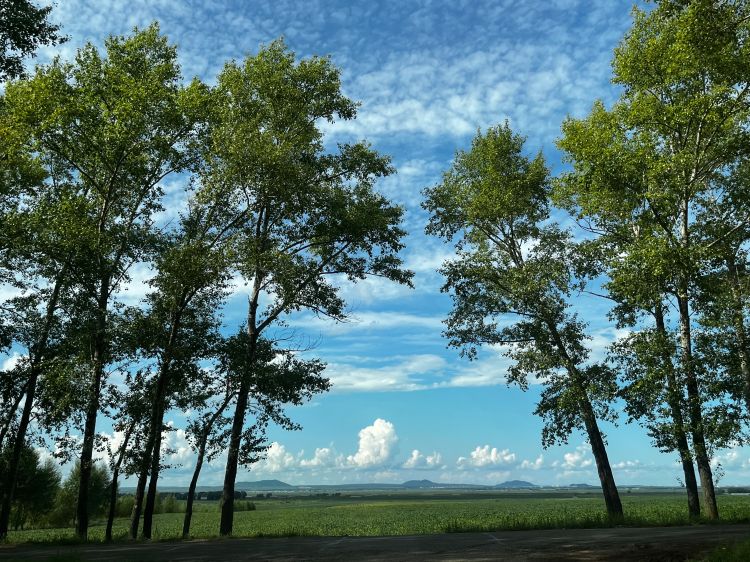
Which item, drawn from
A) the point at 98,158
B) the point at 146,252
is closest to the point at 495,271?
the point at 146,252

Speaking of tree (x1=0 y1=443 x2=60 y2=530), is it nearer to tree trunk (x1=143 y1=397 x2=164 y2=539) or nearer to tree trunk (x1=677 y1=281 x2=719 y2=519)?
tree trunk (x1=143 y1=397 x2=164 y2=539)

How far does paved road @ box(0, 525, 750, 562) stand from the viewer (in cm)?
1220

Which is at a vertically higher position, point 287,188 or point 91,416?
point 287,188

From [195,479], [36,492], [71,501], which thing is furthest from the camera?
[71,501]

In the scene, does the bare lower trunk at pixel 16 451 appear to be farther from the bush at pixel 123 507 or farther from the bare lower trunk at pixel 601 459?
the bush at pixel 123 507

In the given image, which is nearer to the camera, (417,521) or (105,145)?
(105,145)

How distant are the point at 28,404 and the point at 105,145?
42.2 feet

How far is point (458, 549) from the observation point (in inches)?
549

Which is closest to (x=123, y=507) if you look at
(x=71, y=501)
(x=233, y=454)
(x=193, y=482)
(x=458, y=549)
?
(x=71, y=501)

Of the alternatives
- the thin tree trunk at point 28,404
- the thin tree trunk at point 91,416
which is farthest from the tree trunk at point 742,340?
the thin tree trunk at point 28,404

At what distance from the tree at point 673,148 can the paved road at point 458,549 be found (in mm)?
9151

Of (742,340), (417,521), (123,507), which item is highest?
(742,340)

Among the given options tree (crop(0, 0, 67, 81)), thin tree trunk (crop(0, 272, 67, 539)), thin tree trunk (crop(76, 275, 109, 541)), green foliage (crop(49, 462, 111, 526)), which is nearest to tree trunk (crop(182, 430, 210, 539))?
thin tree trunk (crop(76, 275, 109, 541))

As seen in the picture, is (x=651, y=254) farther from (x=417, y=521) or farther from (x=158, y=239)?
(x=417, y=521)
